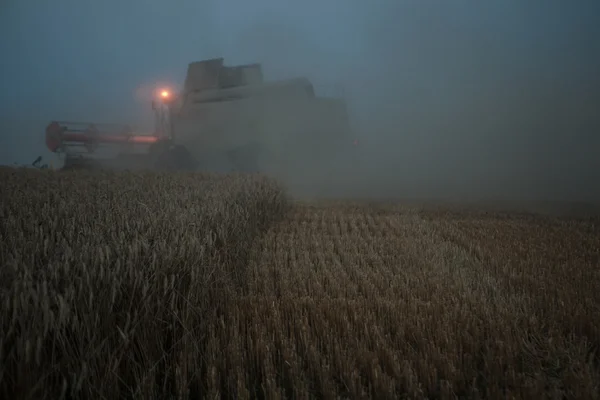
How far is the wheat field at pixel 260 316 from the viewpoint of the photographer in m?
1.66

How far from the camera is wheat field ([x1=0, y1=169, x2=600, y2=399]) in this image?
5.44 ft

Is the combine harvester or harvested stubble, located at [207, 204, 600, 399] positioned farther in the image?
the combine harvester

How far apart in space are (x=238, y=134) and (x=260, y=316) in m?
11.8

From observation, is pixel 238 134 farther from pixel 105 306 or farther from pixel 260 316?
pixel 105 306

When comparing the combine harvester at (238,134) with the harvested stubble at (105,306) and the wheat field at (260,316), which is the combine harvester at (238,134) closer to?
the wheat field at (260,316)

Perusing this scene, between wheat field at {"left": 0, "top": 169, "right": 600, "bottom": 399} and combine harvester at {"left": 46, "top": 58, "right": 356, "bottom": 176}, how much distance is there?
973 cm

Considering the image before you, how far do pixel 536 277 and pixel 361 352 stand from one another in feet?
7.28

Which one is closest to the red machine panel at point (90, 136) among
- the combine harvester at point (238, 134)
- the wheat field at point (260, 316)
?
the combine harvester at point (238, 134)

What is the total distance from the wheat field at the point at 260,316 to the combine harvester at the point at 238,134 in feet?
31.9

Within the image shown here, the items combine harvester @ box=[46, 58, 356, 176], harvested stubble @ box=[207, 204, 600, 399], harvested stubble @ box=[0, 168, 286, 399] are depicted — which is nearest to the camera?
harvested stubble @ box=[0, 168, 286, 399]

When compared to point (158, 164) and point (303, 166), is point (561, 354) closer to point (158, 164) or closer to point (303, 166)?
point (303, 166)

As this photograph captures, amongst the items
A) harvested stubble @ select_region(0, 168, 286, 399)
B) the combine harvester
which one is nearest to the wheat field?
harvested stubble @ select_region(0, 168, 286, 399)

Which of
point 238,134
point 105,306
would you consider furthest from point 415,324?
point 238,134

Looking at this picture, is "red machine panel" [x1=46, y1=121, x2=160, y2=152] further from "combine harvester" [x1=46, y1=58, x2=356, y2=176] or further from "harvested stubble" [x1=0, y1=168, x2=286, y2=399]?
"harvested stubble" [x1=0, y1=168, x2=286, y2=399]
